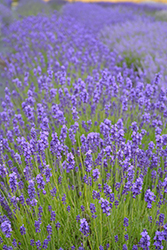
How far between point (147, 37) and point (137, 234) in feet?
22.1

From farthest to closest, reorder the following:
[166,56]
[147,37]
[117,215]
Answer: [147,37] → [166,56] → [117,215]

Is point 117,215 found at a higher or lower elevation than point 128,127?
lower

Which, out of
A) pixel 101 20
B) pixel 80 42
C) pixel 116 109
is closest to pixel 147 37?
pixel 80 42

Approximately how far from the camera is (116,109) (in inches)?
136

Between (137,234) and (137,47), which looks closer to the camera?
(137,234)

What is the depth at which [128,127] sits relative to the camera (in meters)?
3.15

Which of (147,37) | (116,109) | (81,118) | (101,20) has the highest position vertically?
(101,20)

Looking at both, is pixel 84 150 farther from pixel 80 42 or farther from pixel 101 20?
pixel 101 20

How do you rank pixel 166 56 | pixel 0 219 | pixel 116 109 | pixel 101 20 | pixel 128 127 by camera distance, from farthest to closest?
pixel 101 20
pixel 166 56
pixel 116 109
pixel 128 127
pixel 0 219

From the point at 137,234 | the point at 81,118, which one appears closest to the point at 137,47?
the point at 81,118

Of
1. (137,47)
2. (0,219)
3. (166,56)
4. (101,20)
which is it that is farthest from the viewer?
(101,20)

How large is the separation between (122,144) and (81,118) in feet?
3.73

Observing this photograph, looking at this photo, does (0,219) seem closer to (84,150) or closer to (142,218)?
(84,150)

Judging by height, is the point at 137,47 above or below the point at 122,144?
above
